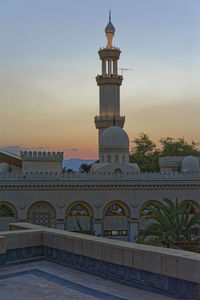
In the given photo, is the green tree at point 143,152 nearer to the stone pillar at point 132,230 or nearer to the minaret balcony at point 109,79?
the minaret balcony at point 109,79

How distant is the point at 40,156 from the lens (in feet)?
103

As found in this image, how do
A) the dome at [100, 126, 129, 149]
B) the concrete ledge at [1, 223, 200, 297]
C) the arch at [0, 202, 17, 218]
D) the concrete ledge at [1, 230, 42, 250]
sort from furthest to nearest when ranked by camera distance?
the dome at [100, 126, 129, 149] → the arch at [0, 202, 17, 218] → the concrete ledge at [1, 230, 42, 250] → the concrete ledge at [1, 223, 200, 297]

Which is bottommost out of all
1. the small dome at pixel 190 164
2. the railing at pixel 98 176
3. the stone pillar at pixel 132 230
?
the stone pillar at pixel 132 230

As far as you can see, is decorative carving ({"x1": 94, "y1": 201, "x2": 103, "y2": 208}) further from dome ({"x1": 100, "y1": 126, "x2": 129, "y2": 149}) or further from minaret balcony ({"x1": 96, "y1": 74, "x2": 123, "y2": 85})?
minaret balcony ({"x1": 96, "y1": 74, "x2": 123, "y2": 85})

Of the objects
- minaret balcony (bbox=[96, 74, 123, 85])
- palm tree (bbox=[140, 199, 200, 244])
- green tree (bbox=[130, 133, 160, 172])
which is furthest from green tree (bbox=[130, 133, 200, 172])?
palm tree (bbox=[140, 199, 200, 244])

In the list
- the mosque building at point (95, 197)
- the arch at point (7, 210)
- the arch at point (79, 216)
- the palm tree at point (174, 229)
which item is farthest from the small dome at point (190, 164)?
the palm tree at point (174, 229)

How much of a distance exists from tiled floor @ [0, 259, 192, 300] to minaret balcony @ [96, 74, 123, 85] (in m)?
35.5

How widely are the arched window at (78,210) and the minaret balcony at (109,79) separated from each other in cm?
1849

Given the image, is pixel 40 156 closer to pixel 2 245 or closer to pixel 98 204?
pixel 98 204

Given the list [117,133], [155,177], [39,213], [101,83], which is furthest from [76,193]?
[101,83]

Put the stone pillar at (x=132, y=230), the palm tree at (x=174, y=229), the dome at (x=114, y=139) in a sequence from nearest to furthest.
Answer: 1. the palm tree at (x=174, y=229)
2. the stone pillar at (x=132, y=230)
3. the dome at (x=114, y=139)

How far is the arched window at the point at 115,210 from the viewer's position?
28.5m

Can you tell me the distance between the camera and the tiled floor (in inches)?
260

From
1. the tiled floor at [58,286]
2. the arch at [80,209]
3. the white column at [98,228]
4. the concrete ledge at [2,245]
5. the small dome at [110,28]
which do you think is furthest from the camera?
the small dome at [110,28]
